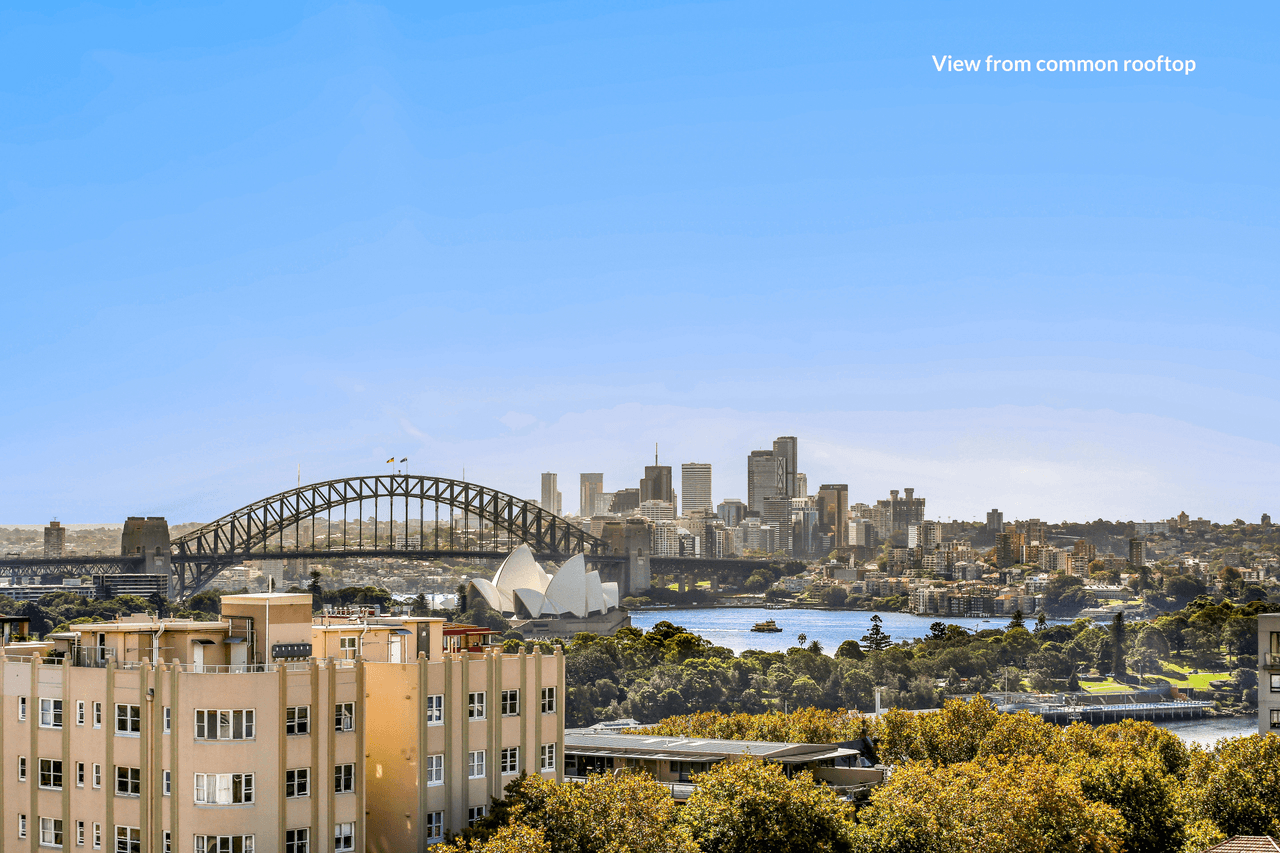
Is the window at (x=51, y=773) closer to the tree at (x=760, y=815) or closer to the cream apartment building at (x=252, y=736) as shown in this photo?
the cream apartment building at (x=252, y=736)

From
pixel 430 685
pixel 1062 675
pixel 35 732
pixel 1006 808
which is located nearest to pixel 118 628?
pixel 35 732

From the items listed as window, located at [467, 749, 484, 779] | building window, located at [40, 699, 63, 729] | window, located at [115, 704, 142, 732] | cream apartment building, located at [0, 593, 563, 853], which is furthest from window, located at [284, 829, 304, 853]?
building window, located at [40, 699, 63, 729]

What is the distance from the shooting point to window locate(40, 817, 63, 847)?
34438 mm

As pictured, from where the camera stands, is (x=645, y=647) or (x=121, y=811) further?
(x=645, y=647)

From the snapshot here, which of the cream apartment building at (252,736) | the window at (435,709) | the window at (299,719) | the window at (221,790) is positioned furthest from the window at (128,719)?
the window at (435,709)

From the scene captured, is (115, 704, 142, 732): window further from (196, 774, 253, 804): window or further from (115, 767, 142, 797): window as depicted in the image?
(196, 774, 253, 804): window

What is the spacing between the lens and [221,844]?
31.6 meters

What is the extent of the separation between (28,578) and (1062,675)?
142417 millimetres

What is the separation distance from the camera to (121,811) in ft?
108

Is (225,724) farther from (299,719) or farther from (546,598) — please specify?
(546,598)

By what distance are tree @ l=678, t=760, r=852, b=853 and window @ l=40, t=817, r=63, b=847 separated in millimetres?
16214

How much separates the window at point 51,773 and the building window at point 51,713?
2.78ft

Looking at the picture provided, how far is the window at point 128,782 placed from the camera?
32719mm

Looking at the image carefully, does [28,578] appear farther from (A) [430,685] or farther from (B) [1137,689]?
(A) [430,685]
